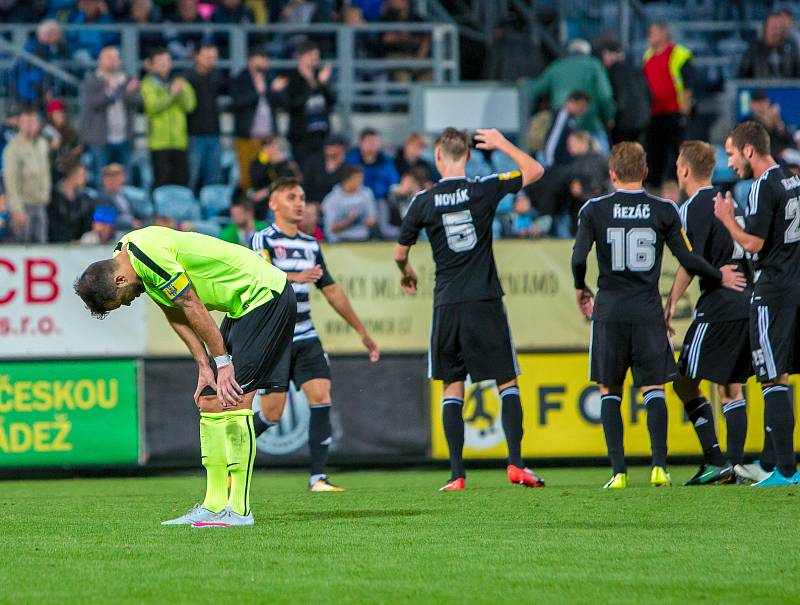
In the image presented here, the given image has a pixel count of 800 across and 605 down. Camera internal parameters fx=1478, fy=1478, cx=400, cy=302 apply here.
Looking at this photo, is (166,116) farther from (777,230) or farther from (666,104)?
(777,230)

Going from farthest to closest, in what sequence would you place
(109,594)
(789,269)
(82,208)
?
1. (82,208)
2. (789,269)
3. (109,594)

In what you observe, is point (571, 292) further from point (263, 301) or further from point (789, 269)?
point (263, 301)

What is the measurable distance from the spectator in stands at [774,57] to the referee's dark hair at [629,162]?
31.8 ft

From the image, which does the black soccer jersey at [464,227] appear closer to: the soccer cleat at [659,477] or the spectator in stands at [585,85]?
the soccer cleat at [659,477]

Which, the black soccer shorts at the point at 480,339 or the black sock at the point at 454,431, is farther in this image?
the black sock at the point at 454,431

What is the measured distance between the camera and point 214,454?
7.58 m

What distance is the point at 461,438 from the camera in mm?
10312

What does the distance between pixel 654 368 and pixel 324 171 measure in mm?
7390

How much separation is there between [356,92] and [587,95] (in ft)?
14.4

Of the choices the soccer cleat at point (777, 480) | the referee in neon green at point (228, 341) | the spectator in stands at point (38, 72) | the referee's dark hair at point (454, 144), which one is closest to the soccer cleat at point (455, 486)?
the soccer cleat at point (777, 480)

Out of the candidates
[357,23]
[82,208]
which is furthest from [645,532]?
[357,23]

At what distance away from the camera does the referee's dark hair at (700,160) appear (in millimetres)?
10180

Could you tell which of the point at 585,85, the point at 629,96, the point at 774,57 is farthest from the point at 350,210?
the point at 774,57

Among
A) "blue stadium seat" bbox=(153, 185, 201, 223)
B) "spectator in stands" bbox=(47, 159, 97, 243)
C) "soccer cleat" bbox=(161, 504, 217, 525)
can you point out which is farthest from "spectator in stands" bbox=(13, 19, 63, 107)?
"soccer cleat" bbox=(161, 504, 217, 525)
